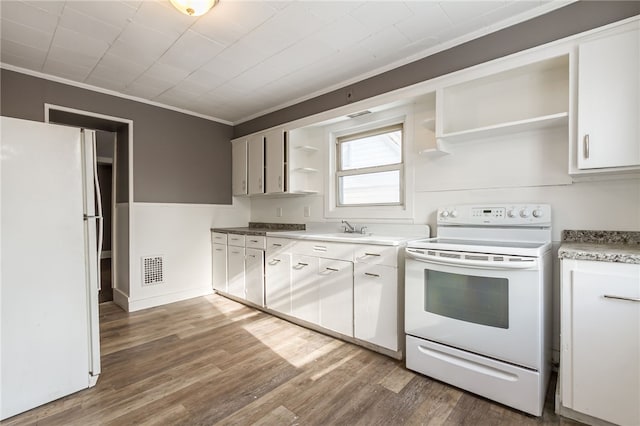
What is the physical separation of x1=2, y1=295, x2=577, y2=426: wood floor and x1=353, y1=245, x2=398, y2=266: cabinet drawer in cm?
74

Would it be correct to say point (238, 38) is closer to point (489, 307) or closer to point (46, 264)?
point (46, 264)

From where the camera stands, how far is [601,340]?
1481 mm

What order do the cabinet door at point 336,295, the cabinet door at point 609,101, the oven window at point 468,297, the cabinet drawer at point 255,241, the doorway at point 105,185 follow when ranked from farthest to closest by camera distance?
1. the doorway at point 105,185
2. the cabinet drawer at point 255,241
3. the cabinet door at point 336,295
4. the oven window at point 468,297
5. the cabinet door at point 609,101

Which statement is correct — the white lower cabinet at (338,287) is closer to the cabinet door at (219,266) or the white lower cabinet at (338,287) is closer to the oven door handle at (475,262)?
the oven door handle at (475,262)

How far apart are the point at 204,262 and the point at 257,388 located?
97.9 inches

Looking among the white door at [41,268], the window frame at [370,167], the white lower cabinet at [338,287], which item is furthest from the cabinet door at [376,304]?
the white door at [41,268]

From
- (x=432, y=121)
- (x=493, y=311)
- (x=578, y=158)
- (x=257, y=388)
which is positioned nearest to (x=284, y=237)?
(x=257, y=388)

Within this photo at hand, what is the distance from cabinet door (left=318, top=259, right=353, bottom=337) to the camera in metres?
2.51

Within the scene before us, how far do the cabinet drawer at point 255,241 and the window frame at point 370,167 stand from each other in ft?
2.97

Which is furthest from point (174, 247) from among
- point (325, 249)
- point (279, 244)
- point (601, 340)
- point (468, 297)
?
point (601, 340)

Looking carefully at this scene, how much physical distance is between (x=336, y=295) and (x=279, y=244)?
34.1 inches

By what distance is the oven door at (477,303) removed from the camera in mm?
1633

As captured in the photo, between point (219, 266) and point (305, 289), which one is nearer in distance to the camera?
point (305, 289)

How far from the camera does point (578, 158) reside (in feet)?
5.59
